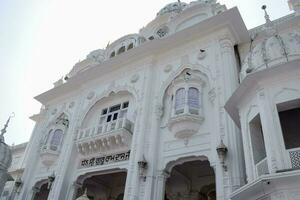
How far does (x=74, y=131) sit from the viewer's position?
17.5 m

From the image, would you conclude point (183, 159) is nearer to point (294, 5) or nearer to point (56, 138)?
point (56, 138)

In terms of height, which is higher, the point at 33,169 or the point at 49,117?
the point at 49,117

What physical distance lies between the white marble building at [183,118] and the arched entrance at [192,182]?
56 millimetres

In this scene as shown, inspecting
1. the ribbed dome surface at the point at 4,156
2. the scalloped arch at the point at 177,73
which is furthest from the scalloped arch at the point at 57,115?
the scalloped arch at the point at 177,73

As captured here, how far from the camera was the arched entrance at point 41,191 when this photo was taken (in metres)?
18.0

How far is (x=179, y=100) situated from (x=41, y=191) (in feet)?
42.6

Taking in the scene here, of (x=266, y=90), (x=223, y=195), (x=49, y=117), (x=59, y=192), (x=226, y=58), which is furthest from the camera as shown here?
(x=49, y=117)

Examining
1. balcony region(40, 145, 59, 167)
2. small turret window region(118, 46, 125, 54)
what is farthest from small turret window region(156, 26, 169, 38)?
balcony region(40, 145, 59, 167)

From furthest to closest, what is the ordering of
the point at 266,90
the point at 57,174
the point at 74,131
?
the point at 74,131
the point at 57,174
the point at 266,90

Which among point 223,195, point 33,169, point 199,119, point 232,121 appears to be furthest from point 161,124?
point 33,169

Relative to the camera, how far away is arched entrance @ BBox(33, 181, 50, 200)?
18002 millimetres

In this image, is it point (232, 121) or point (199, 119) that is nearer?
point (232, 121)

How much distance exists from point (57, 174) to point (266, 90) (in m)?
12.8

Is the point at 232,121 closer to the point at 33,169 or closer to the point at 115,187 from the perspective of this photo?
the point at 115,187
